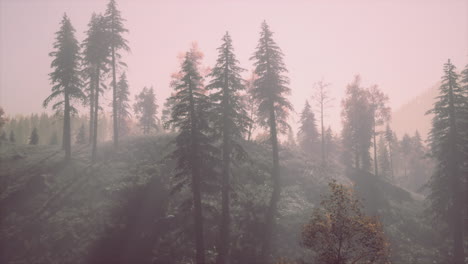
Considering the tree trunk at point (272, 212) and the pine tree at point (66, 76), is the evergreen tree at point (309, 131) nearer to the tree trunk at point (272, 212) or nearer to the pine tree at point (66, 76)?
the tree trunk at point (272, 212)

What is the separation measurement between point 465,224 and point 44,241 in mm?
32084

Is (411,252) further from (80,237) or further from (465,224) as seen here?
(80,237)

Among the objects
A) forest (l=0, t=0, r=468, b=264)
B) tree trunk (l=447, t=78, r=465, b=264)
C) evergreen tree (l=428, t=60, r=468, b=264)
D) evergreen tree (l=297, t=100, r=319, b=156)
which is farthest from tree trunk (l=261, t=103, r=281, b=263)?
evergreen tree (l=297, t=100, r=319, b=156)

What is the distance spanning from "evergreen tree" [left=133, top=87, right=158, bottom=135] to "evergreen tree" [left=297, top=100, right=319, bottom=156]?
2915 cm

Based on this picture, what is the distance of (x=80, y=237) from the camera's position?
674 inches

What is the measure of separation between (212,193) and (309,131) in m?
37.2

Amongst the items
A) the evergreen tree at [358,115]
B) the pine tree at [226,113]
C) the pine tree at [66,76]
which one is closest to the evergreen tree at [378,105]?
the evergreen tree at [358,115]

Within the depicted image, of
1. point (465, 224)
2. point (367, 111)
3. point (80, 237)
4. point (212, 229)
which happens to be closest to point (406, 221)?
point (465, 224)

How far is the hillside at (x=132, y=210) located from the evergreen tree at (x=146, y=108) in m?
21.5

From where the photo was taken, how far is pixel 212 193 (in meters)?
16.6

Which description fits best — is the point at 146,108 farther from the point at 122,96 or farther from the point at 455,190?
the point at 455,190

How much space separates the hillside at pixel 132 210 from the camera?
16531 mm

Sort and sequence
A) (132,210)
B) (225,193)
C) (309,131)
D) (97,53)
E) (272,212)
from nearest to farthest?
(225,193) < (132,210) < (272,212) < (97,53) < (309,131)

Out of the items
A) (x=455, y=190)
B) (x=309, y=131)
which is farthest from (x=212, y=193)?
(x=309, y=131)
